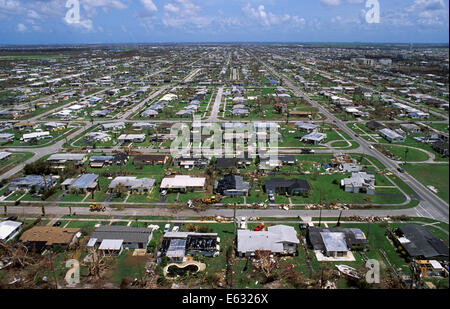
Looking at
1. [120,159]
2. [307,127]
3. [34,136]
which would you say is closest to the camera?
[120,159]

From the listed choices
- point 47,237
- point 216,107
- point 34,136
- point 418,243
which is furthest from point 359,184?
point 34,136

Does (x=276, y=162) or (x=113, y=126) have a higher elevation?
(x=113, y=126)

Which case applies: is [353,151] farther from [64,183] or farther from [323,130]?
[64,183]

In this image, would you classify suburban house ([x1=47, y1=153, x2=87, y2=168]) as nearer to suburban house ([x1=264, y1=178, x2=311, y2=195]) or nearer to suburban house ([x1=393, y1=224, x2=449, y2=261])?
suburban house ([x1=264, y1=178, x2=311, y2=195])

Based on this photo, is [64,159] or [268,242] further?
[64,159]

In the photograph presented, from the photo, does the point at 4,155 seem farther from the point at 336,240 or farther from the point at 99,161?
the point at 336,240
